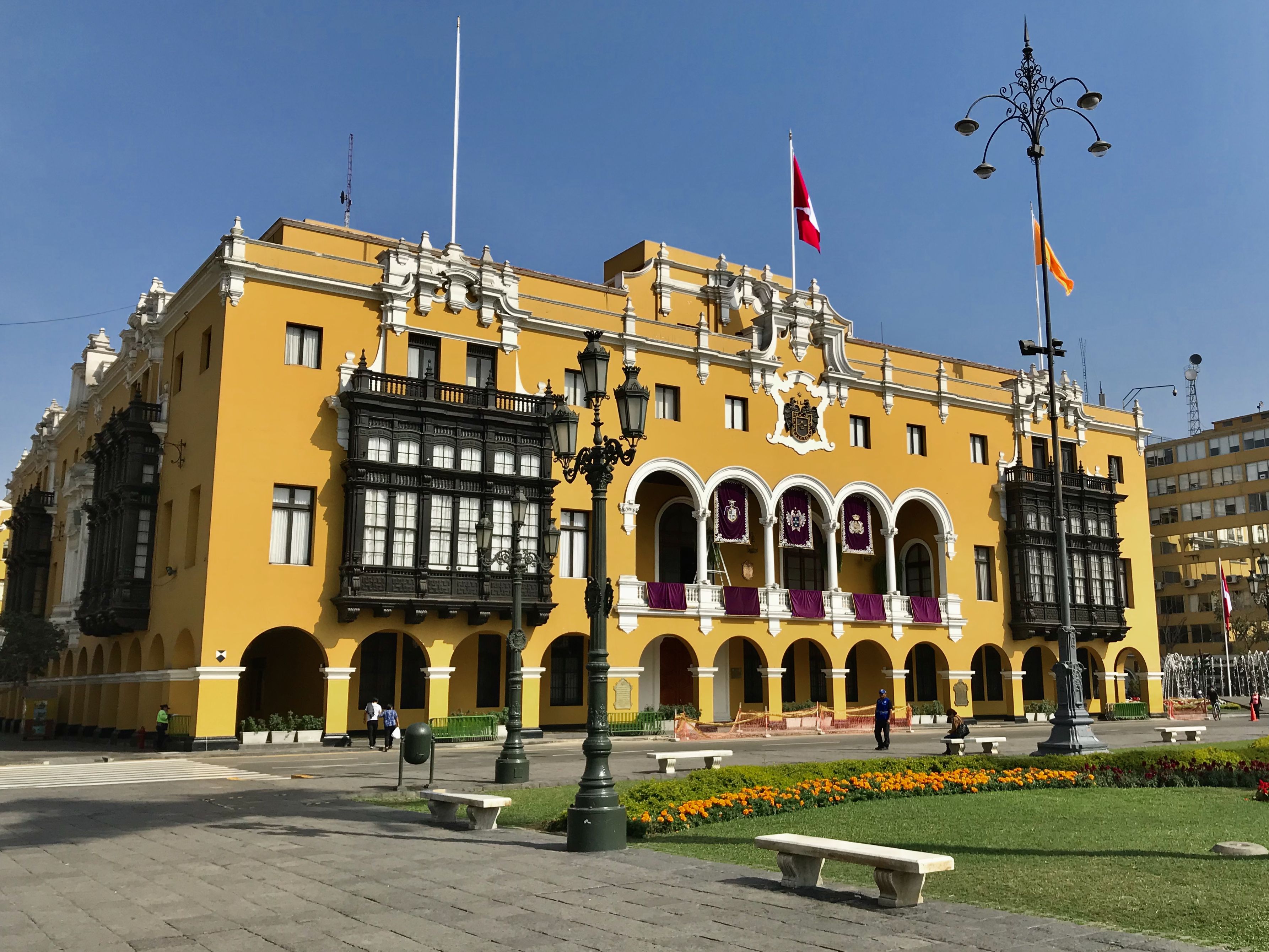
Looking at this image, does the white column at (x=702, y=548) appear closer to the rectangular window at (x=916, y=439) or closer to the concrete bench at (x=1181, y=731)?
the rectangular window at (x=916, y=439)

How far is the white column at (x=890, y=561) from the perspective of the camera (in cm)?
4209

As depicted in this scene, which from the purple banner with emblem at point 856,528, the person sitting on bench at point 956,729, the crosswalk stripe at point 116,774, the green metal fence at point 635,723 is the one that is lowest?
the crosswalk stripe at point 116,774

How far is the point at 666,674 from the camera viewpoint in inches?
1593

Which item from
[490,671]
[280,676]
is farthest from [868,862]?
[280,676]

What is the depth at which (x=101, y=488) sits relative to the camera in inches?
1454

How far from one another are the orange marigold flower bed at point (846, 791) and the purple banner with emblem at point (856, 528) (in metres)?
24.4

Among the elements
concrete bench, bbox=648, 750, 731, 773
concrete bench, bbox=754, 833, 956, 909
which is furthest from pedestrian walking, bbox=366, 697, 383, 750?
concrete bench, bbox=754, 833, 956, 909

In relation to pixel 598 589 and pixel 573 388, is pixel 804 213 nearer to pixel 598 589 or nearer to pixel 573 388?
pixel 573 388

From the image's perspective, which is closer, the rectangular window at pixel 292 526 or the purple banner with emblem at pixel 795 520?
the rectangular window at pixel 292 526

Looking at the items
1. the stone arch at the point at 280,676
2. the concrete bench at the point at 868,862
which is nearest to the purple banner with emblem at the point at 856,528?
the stone arch at the point at 280,676

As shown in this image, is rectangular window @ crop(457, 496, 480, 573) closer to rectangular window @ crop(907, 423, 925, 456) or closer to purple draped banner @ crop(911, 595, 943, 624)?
purple draped banner @ crop(911, 595, 943, 624)

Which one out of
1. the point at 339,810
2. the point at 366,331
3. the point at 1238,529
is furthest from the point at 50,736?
the point at 1238,529

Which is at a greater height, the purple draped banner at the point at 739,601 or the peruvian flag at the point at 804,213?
the peruvian flag at the point at 804,213

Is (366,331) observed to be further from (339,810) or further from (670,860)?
(670,860)
